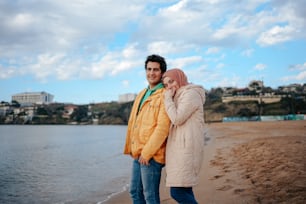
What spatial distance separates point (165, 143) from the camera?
110 inches

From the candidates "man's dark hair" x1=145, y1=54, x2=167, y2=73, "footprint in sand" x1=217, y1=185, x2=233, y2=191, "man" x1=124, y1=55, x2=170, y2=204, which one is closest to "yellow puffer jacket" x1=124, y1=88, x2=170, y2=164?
"man" x1=124, y1=55, x2=170, y2=204

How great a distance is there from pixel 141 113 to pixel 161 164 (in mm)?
544

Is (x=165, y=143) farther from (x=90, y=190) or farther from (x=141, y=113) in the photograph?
(x=90, y=190)

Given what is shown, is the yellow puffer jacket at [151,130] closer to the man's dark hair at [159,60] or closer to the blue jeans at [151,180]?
the blue jeans at [151,180]

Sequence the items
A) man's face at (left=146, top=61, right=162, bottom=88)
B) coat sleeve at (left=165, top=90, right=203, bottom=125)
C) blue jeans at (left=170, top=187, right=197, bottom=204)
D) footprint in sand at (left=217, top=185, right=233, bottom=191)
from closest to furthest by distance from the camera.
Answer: coat sleeve at (left=165, top=90, right=203, bottom=125) < blue jeans at (left=170, top=187, right=197, bottom=204) < man's face at (left=146, top=61, right=162, bottom=88) < footprint in sand at (left=217, top=185, right=233, bottom=191)

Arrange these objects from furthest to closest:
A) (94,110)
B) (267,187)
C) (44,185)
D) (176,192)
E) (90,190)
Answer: (94,110) → (44,185) → (90,190) → (267,187) → (176,192)

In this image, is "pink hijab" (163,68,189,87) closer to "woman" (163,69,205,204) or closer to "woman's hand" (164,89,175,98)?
"woman" (163,69,205,204)

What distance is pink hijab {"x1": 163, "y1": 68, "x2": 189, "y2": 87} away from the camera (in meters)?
2.80

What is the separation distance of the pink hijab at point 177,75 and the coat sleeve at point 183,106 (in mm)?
163

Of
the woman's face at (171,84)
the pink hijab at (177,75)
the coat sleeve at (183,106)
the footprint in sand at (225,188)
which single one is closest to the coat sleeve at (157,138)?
the coat sleeve at (183,106)

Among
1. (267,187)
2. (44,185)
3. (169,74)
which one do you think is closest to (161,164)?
(169,74)

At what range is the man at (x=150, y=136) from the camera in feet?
8.77

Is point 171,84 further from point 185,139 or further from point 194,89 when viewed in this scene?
point 185,139

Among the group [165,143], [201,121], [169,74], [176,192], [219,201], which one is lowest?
[219,201]
